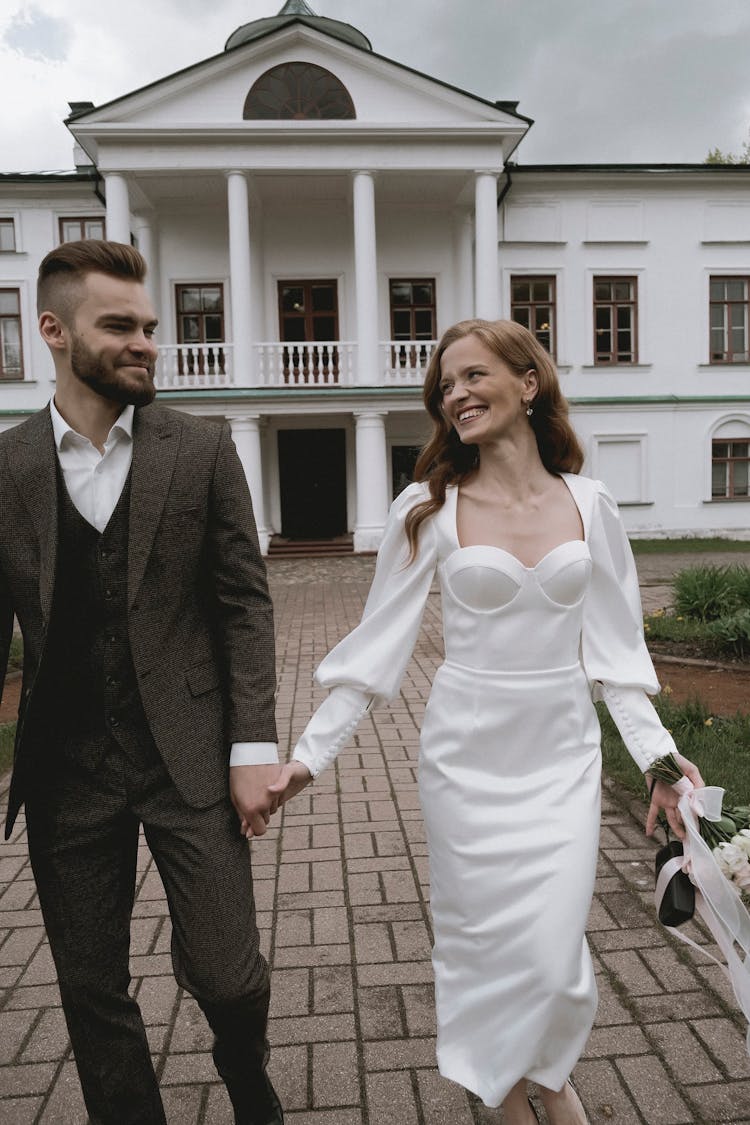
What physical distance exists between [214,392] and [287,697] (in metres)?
13.3

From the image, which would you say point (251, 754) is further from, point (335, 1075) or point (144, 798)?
point (335, 1075)

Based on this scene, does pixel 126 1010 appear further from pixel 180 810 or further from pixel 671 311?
pixel 671 311

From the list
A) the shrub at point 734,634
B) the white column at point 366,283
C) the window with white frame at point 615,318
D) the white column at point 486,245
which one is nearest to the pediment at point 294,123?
the white column at point 486,245

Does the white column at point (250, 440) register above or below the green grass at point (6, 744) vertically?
above

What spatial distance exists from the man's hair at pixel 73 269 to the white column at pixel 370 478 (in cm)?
1759

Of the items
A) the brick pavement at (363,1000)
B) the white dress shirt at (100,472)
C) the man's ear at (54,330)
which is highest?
the man's ear at (54,330)

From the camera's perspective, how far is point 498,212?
2211 centimetres

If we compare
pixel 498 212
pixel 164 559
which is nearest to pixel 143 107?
pixel 498 212

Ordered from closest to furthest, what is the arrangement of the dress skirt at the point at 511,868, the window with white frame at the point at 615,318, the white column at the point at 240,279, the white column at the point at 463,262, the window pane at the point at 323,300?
the dress skirt at the point at 511,868
the white column at the point at 240,279
the white column at the point at 463,262
the window pane at the point at 323,300
the window with white frame at the point at 615,318

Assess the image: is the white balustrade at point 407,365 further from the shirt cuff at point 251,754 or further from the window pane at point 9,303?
the shirt cuff at point 251,754

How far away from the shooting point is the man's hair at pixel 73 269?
2.04m

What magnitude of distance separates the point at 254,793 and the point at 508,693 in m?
0.67

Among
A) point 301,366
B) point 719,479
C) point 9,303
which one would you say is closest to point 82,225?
point 9,303

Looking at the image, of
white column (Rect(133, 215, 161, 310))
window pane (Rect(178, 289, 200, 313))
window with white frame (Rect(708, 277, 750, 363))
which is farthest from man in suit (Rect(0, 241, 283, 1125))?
window with white frame (Rect(708, 277, 750, 363))
